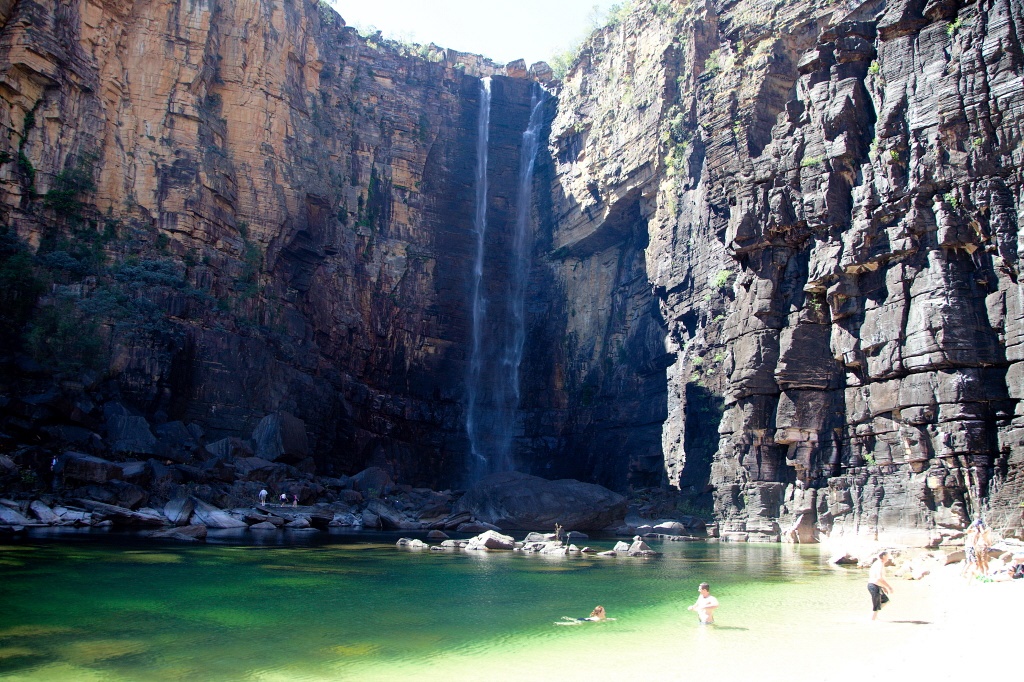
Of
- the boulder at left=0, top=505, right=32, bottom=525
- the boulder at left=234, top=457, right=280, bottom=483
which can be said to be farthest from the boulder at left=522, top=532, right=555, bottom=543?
the boulder at left=0, top=505, right=32, bottom=525

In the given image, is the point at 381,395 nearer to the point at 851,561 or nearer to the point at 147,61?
the point at 147,61

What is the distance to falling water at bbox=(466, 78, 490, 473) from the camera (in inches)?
2014

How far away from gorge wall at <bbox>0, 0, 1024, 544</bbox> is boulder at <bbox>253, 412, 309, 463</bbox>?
117cm

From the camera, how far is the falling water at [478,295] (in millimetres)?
51156

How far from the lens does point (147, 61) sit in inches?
1597

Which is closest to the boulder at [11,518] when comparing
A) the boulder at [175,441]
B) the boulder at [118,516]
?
the boulder at [118,516]

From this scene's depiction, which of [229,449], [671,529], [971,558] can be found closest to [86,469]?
[229,449]

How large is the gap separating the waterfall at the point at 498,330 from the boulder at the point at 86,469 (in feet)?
83.8

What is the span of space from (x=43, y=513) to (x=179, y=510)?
4146 millimetres

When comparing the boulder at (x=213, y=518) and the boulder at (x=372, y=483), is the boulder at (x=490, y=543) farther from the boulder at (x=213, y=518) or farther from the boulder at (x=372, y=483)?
the boulder at (x=372, y=483)

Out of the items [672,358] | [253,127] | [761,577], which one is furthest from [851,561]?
[253,127]

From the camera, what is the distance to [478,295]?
54.6 m

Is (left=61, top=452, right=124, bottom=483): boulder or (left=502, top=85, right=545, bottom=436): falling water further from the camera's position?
(left=502, top=85, right=545, bottom=436): falling water

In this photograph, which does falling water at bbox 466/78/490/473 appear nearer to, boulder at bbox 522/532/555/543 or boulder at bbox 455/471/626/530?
boulder at bbox 455/471/626/530
